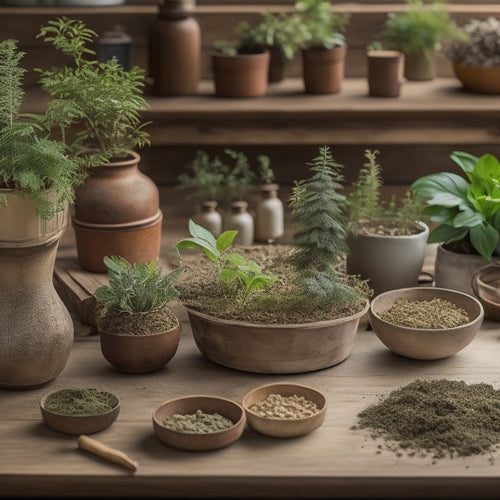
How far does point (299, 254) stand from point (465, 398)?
0.46 m

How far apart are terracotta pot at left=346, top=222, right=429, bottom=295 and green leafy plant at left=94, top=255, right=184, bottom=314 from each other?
48cm

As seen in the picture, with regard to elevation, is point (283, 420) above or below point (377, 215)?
below

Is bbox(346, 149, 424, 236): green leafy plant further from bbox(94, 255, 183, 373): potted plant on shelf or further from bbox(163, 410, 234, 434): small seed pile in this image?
bbox(163, 410, 234, 434): small seed pile

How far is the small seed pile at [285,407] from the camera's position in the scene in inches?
71.5

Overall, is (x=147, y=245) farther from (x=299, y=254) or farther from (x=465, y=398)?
(x=465, y=398)

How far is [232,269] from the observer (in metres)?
2.12

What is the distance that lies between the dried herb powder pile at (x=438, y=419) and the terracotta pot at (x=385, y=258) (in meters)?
0.43

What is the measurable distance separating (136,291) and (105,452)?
0.39m

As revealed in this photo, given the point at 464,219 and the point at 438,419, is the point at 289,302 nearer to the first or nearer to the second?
the point at 438,419

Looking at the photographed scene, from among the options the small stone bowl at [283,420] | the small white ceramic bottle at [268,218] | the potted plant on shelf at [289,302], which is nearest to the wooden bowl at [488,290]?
the potted plant on shelf at [289,302]

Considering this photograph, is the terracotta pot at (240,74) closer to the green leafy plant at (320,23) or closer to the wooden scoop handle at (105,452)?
the green leafy plant at (320,23)

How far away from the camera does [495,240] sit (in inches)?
90.9

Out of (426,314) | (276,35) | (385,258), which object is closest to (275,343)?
(426,314)

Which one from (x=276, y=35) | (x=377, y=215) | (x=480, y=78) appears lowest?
(x=377, y=215)
